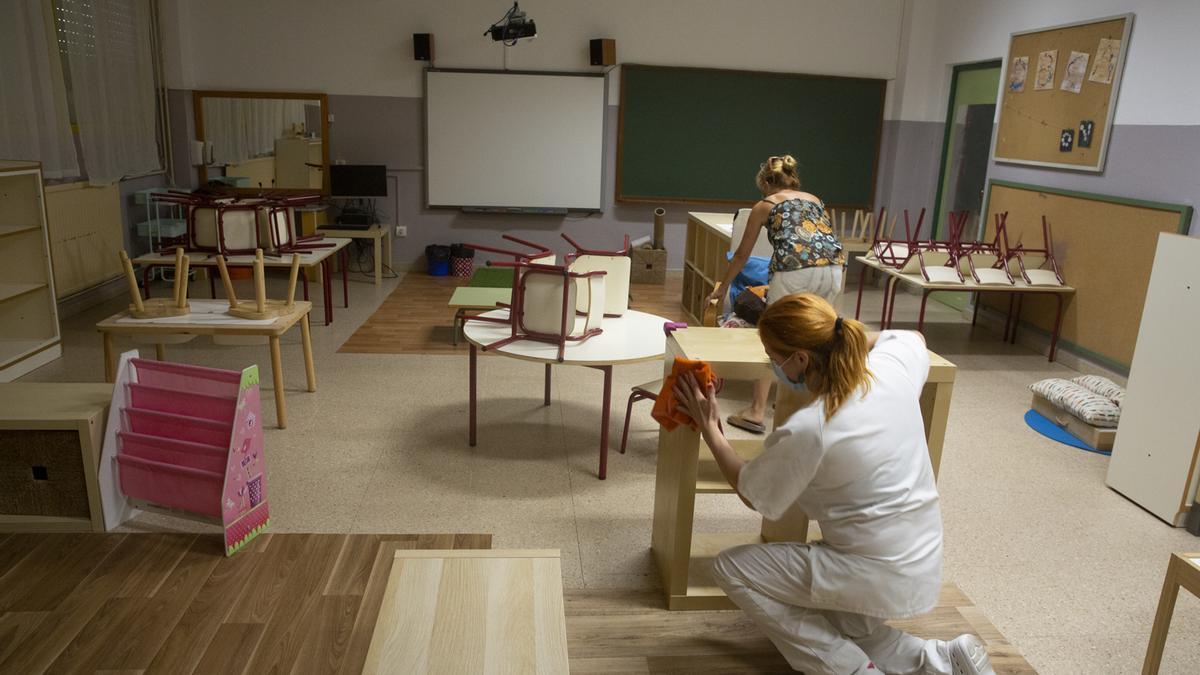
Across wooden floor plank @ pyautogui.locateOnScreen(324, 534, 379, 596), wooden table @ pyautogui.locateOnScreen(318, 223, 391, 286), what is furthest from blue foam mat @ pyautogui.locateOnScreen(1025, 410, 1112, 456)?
wooden table @ pyautogui.locateOnScreen(318, 223, 391, 286)

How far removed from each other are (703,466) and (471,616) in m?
1.12

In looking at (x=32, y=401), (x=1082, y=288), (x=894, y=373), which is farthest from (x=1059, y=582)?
(x=32, y=401)

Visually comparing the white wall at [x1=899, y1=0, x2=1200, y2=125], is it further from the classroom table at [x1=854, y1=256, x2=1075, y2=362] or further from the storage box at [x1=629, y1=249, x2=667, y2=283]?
the storage box at [x1=629, y1=249, x2=667, y2=283]

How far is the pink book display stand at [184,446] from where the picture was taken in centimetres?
278

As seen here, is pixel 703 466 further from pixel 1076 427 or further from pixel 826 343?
pixel 1076 427

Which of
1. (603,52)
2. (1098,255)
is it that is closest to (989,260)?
(1098,255)

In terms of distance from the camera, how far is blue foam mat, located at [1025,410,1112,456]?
14.2ft

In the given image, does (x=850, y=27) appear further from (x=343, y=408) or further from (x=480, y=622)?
(x=480, y=622)

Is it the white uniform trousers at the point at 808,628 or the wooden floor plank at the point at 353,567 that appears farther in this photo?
the wooden floor plank at the point at 353,567

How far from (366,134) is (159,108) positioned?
1887 millimetres

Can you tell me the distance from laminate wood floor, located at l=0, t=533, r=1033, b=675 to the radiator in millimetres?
3861

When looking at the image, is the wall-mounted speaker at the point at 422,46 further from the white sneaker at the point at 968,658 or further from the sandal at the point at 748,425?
the white sneaker at the point at 968,658

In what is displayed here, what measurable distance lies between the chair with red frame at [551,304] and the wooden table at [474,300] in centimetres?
164

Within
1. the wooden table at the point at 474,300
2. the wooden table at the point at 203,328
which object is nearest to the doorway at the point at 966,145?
the wooden table at the point at 474,300
